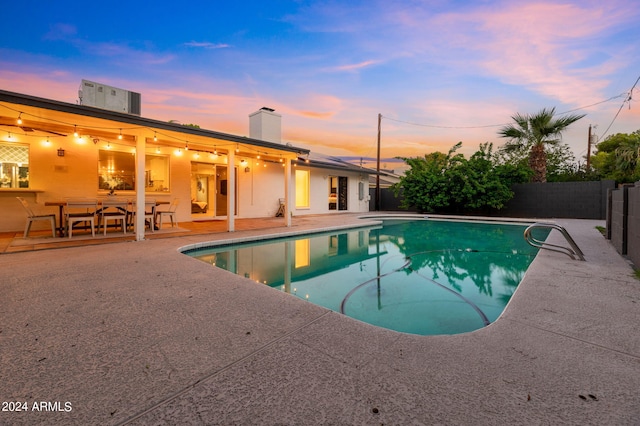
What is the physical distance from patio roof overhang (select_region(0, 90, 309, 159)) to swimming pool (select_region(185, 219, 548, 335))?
2.73m

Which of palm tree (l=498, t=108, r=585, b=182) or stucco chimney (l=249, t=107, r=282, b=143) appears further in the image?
palm tree (l=498, t=108, r=585, b=182)

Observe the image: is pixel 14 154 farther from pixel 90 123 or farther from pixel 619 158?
pixel 619 158

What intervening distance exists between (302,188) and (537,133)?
11.2 m

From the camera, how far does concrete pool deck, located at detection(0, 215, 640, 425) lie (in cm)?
130

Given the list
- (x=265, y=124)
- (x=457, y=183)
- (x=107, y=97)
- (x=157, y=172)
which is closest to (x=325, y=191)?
(x=265, y=124)

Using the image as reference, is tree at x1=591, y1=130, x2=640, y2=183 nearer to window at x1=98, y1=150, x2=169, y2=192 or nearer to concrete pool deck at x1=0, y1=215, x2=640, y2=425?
concrete pool deck at x1=0, y1=215, x2=640, y2=425

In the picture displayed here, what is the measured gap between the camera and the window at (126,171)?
8.08 meters

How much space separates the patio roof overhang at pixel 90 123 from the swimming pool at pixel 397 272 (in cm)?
273

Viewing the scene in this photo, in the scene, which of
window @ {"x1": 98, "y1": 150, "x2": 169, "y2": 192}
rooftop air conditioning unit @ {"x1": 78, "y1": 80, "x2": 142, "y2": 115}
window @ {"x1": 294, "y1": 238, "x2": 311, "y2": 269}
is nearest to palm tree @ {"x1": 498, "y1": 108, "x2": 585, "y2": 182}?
window @ {"x1": 294, "y1": 238, "x2": 311, "y2": 269}

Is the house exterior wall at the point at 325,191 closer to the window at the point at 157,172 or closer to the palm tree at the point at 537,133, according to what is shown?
the window at the point at 157,172

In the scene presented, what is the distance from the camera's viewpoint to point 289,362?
1.71 metres

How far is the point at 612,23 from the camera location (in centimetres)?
853

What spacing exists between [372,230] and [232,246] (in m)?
5.13

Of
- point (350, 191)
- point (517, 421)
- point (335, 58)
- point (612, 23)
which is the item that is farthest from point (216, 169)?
point (612, 23)
